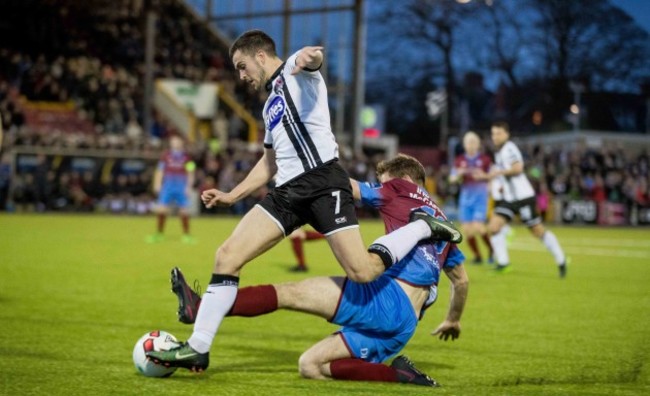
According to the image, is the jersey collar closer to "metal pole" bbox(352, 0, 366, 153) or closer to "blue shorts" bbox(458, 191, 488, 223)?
"blue shorts" bbox(458, 191, 488, 223)

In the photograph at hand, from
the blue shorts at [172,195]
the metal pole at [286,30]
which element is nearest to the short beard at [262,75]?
the blue shorts at [172,195]

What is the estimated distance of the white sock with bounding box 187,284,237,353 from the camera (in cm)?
560

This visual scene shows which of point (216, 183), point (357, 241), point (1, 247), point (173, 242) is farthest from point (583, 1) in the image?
point (357, 241)

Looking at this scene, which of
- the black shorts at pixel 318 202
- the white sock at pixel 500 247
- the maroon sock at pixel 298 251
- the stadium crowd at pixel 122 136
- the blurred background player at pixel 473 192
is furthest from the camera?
the stadium crowd at pixel 122 136

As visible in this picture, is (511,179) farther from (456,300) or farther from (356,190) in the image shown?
(356,190)

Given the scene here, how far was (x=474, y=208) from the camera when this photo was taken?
52.5 ft

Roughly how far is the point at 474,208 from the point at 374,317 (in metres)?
10.6

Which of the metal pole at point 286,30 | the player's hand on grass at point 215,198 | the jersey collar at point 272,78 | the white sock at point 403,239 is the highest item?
the metal pole at point 286,30

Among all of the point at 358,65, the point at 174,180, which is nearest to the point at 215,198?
the point at 174,180

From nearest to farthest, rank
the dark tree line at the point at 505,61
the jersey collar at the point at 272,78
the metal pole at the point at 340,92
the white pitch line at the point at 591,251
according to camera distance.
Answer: the jersey collar at the point at 272,78
the white pitch line at the point at 591,251
the metal pole at the point at 340,92
the dark tree line at the point at 505,61

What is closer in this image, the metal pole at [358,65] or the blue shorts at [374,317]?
the blue shorts at [374,317]

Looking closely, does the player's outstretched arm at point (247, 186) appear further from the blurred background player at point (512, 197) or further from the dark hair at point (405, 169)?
the blurred background player at point (512, 197)

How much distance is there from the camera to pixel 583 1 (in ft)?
172

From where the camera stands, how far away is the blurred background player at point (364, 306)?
5.71 metres
